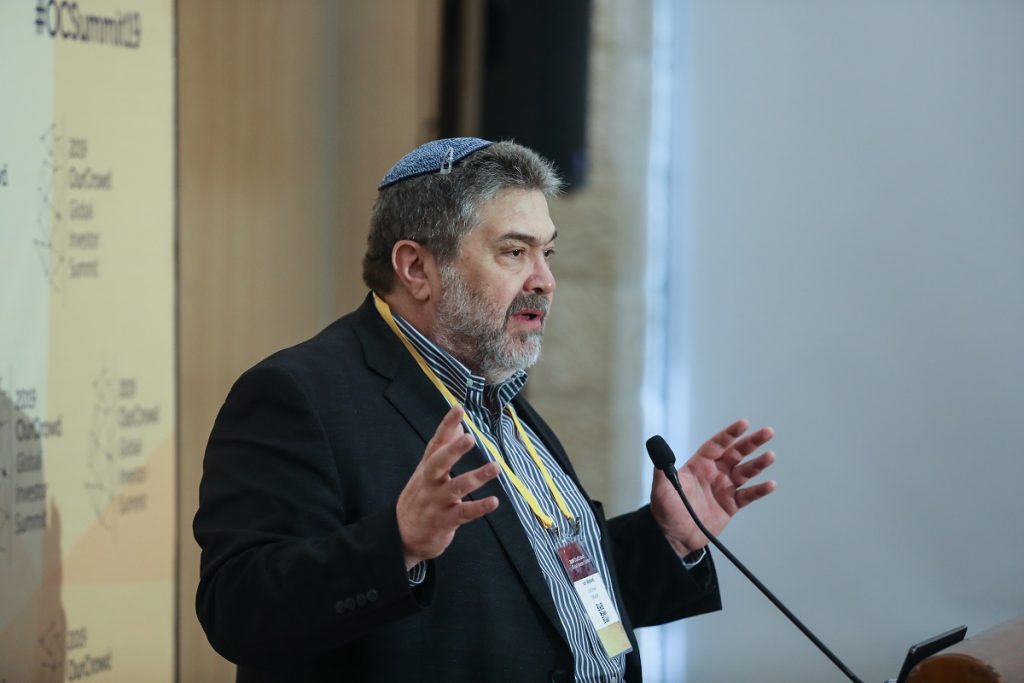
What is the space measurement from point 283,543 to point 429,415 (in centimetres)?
38

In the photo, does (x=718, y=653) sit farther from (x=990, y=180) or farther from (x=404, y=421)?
(x=404, y=421)

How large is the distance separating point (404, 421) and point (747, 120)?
2157mm

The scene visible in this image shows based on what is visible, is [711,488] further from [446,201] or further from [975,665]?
[975,665]

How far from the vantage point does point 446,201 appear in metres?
1.95

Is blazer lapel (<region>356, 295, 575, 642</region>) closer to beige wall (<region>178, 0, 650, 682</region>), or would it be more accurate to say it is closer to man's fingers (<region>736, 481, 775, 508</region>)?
man's fingers (<region>736, 481, 775, 508</region>)

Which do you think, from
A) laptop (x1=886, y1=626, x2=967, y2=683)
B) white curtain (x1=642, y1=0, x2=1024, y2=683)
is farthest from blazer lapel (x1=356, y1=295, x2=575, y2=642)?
white curtain (x1=642, y1=0, x2=1024, y2=683)

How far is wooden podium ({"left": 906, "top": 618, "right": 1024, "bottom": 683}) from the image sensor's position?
48.9 inches

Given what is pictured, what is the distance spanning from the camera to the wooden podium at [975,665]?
124 cm

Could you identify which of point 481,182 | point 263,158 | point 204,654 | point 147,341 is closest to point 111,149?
point 147,341

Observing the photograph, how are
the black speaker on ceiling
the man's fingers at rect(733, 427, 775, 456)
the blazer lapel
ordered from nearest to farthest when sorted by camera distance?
the blazer lapel
the man's fingers at rect(733, 427, 775, 456)
the black speaker on ceiling

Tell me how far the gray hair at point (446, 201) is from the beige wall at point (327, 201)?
1200 mm

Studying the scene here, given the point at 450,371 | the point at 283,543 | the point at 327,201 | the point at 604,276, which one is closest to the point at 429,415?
the point at 450,371

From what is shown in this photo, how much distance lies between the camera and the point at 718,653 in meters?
3.56

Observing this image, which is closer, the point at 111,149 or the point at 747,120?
the point at 111,149
